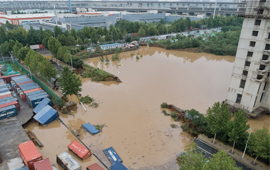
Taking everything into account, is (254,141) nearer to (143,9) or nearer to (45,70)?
(45,70)

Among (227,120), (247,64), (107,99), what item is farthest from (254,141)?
(107,99)

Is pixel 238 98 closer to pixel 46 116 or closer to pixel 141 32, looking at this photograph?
pixel 46 116

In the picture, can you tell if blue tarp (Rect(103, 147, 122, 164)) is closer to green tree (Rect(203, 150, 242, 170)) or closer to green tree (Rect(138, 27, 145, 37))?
green tree (Rect(203, 150, 242, 170))

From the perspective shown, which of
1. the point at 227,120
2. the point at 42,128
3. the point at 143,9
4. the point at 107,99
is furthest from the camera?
the point at 143,9

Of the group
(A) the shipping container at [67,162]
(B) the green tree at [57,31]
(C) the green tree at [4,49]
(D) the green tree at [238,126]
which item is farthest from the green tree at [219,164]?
(B) the green tree at [57,31]

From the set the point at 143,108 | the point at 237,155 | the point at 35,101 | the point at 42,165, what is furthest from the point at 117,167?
the point at 35,101
